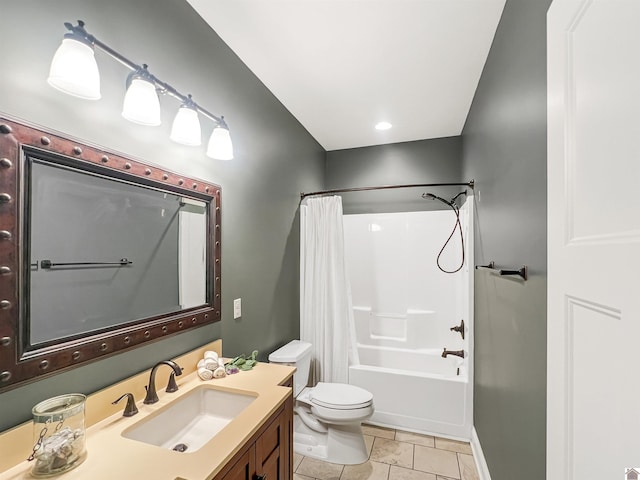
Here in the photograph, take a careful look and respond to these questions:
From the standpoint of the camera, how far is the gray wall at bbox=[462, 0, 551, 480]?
40.6 inches

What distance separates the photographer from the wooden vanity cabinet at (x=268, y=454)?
979 millimetres

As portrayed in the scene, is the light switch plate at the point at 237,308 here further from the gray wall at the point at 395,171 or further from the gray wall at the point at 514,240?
the gray wall at the point at 395,171

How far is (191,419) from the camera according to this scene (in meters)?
1.32

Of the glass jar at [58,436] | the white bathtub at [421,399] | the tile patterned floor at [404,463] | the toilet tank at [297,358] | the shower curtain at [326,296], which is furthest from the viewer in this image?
the shower curtain at [326,296]

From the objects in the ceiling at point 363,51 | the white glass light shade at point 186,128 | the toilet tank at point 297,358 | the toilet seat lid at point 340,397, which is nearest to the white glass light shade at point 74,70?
the white glass light shade at point 186,128

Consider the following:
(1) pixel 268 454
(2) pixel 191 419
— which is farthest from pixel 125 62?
(1) pixel 268 454

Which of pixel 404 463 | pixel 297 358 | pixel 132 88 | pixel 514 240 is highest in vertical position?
pixel 132 88

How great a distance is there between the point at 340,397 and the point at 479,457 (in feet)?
3.35

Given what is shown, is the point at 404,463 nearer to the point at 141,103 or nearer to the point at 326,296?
the point at 326,296

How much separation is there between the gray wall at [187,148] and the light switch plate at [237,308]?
0.10 ft

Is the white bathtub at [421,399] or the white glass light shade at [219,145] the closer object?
the white glass light shade at [219,145]
